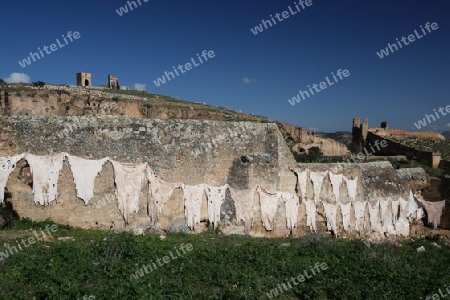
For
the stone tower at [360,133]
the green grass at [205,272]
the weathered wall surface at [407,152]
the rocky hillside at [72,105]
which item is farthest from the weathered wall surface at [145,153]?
the stone tower at [360,133]

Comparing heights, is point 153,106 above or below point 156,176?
above

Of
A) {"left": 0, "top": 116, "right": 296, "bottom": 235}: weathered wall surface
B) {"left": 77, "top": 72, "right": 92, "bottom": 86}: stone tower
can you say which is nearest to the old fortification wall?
{"left": 0, "top": 116, "right": 296, "bottom": 235}: weathered wall surface

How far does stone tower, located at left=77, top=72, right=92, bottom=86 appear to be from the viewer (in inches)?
2004

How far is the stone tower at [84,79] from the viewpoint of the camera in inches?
2004

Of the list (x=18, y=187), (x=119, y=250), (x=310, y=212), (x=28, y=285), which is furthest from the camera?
(x=310, y=212)

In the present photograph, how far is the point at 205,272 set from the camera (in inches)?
262

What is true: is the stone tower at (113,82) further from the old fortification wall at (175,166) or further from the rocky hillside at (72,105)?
the old fortification wall at (175,166)

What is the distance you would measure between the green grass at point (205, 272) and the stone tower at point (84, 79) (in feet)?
154

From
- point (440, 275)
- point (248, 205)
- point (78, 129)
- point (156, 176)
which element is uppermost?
point (78, 129)

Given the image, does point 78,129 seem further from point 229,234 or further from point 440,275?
point 440,275

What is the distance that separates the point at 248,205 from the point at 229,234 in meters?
1.13

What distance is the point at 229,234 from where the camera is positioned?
448 inches

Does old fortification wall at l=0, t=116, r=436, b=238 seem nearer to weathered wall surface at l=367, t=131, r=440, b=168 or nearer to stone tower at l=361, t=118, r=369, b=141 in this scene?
weathered wall surface at l=367, t=131, r=440, b=168

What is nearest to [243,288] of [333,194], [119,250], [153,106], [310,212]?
[119,250]
